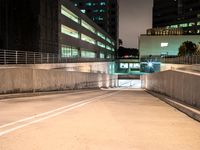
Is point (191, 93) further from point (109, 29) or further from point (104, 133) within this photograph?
point (109, 29)

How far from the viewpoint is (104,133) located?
6902mm

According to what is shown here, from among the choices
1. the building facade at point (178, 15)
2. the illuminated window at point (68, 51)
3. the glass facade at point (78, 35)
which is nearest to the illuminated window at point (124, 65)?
the glass facade at point (78, 35)

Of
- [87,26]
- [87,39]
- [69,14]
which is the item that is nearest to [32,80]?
[69,14]

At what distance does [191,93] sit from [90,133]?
5.11m

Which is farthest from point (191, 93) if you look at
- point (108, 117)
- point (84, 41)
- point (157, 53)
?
point (157, 53)

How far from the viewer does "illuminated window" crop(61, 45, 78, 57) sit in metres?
54.6

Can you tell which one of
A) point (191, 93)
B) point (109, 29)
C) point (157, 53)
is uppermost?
point (109, 29)

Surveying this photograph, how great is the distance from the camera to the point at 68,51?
5838 cm

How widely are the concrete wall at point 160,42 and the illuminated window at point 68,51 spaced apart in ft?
143

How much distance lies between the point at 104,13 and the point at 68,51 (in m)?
103

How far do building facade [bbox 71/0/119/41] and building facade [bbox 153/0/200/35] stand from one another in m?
23.5

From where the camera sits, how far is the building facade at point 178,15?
135000mm

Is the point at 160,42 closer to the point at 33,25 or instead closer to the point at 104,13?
the point at 104,13

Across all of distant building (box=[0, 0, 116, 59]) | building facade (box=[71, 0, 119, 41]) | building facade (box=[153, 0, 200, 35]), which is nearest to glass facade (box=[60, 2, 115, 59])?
distant building (box=[0, 0, 116, 59])
